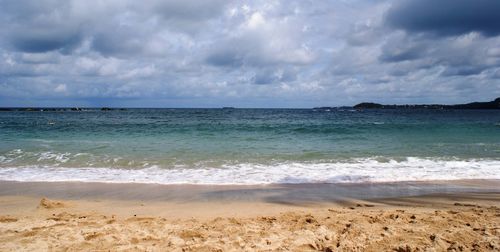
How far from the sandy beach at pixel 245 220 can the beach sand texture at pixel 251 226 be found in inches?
0.6

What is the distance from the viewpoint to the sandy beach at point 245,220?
188 inches

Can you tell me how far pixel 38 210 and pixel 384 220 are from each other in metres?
6.67

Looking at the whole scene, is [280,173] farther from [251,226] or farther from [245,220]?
[251,226]

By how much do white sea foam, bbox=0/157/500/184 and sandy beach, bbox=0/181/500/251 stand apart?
126 cm

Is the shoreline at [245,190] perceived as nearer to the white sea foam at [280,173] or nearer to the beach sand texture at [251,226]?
the white sea foam at [280,173]

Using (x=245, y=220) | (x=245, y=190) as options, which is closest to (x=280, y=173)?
(x=245, y=190)

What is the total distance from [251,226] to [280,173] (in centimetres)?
551

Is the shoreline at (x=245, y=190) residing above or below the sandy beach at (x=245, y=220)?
below

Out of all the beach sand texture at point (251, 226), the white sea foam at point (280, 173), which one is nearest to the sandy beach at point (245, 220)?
the beach sand texture at point (251, 226)

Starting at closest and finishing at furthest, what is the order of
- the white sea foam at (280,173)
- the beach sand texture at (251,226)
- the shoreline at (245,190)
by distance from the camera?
the beach sand texture at (251,226) → the shoreline at (245,190) → the white sea foam at (280,173)

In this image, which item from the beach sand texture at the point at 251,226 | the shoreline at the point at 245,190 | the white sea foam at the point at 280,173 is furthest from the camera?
the white sea foam at the point at 280,173

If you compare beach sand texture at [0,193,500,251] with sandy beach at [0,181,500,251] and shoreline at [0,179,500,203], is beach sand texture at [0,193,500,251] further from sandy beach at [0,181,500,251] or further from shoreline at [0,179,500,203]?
shoreline at [0,179,500,203]

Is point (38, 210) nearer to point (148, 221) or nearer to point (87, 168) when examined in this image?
point (148, 221)

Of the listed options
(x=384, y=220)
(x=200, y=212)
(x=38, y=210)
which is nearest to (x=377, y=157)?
(x=384, y=220)
